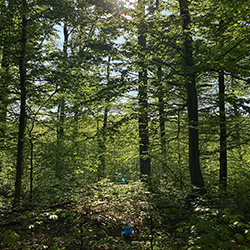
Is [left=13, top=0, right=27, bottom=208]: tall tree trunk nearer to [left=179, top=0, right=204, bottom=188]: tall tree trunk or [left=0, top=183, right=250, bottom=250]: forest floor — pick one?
[left=0, top=183, right=250, bottom=250]: forest floor

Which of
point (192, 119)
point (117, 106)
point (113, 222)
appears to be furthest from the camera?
point (117, 106)

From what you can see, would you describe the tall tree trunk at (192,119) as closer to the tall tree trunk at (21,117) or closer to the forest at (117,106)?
the forest at (117,106)

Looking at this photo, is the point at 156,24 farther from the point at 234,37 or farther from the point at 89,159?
the point at 89,159

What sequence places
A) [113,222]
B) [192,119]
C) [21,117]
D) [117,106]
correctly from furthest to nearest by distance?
[117,106] → [192,119] → [21,117] → [113,222]

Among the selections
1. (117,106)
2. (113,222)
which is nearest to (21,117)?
(117,106)

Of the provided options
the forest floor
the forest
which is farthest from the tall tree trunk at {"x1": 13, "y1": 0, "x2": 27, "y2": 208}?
the forest floor

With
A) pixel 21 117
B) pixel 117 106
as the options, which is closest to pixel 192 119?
pixel 117 106

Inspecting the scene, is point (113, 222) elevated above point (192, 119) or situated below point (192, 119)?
below

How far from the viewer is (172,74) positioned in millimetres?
7961

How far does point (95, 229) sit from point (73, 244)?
0.77 m

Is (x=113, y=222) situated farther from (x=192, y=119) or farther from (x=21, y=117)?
(x=192, y=119)

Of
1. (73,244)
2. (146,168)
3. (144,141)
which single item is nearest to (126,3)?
(144,141)

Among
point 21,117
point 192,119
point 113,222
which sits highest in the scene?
point 192,119

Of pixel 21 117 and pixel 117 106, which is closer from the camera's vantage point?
pixel 21 117
